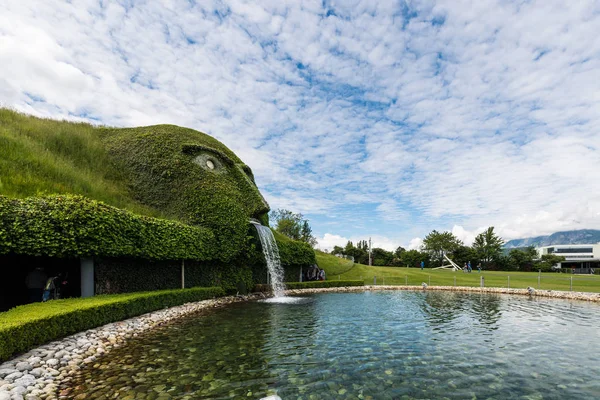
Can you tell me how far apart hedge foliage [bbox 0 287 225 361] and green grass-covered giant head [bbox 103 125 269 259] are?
8143mm

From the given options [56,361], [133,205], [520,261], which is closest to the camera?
[56,361]

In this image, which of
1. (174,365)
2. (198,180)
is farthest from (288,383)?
(198,180)

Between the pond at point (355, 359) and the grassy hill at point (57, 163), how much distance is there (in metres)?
10.1

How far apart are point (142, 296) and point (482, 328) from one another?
15.9 m

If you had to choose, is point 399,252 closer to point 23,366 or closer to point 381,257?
point 381,257

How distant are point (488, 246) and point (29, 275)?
83879 mm

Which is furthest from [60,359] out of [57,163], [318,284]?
[318,284]

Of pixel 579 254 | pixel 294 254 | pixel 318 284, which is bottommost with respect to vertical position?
pixel 579 254

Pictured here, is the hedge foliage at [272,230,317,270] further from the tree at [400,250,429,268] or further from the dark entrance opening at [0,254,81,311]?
the tree at [400,250,429,268]

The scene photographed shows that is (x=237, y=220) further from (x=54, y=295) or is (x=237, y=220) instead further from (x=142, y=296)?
(x=54, y=295)

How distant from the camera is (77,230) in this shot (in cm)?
1332

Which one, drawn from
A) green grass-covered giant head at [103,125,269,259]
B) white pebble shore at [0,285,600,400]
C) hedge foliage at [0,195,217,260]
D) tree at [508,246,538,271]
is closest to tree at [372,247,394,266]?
tree at [508,246,538,271]

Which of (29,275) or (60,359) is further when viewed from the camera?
(29,275)

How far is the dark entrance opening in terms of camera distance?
13250 mm
